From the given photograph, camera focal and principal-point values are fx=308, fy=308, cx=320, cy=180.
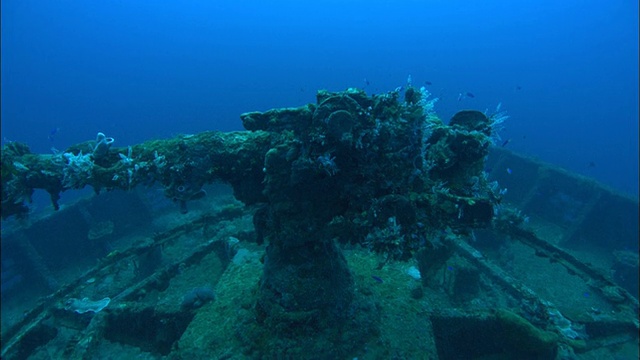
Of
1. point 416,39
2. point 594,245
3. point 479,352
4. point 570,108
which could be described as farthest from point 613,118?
point 479,352

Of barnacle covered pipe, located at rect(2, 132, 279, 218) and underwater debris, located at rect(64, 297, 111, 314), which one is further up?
barnacle covered pipe, located at rect(2, 132, 279, 218)

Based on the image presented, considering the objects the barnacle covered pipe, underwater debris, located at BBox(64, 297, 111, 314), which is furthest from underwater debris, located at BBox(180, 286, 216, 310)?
underwater debris, located at BBox(64, 297, 111, 314)

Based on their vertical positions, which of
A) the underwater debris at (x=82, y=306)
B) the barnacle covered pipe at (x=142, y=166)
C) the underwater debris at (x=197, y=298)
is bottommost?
the underwater debris at (x=82, y=306)

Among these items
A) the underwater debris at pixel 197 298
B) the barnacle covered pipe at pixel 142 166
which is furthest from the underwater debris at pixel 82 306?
the barnacle covered pipe at pixel 142 166

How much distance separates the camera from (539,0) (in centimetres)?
18475

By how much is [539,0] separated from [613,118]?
12774cm

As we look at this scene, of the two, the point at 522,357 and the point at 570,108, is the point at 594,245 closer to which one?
the point at 522,357

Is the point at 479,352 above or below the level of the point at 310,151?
below

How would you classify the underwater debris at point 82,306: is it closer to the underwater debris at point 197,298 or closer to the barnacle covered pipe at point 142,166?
the underwater debris at point 197,298

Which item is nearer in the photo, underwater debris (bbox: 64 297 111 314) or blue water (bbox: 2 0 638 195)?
underwater debris (bbox: 64 297 111 314)

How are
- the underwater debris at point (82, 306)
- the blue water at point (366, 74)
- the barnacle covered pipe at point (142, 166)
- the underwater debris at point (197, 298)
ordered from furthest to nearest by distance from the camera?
the blue water at point (366, 74)
the underwater debris at point (82, 306)
the underwater debris at point (197, 298)
the barnacle covered pipe at point (142, 166)

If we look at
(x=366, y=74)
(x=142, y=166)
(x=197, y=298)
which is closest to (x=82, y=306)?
(x=197, y=298)

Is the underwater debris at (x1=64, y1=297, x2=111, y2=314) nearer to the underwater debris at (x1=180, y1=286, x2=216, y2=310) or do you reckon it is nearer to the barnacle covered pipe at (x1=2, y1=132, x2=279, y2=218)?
the underwater debris at (x1=180, y1=286, x2=216, y2=310)

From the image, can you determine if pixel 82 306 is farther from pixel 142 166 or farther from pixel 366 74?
pixel 366 74
